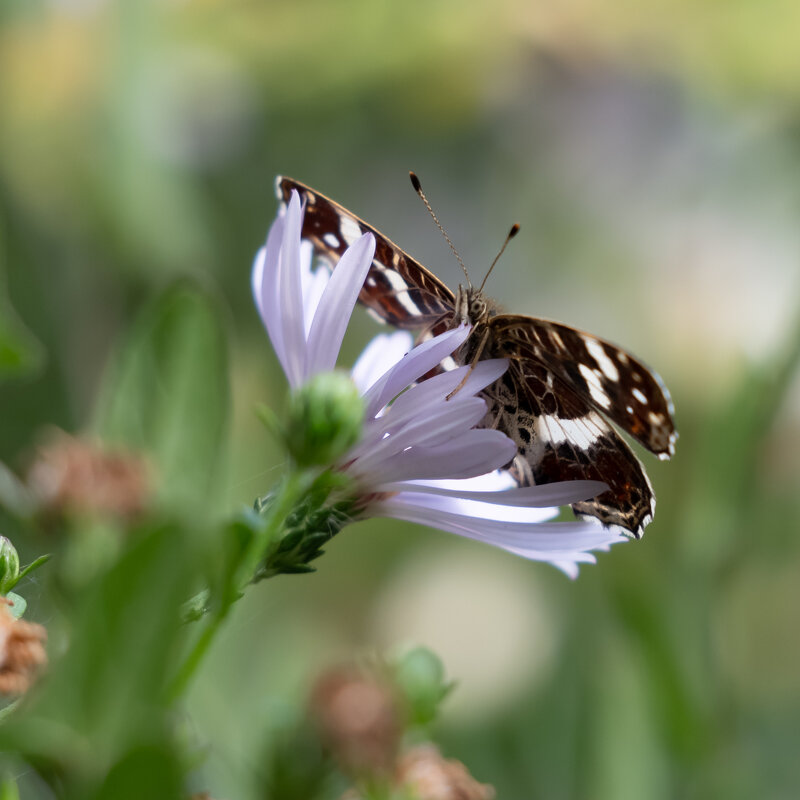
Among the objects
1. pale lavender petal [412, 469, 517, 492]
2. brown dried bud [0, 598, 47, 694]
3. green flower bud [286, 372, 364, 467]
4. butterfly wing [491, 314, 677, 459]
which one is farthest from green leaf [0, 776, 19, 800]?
butterfly wing [491, 314, 677, 459]

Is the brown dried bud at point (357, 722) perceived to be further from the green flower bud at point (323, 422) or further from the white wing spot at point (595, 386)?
the white wing spot at point (595, 386)

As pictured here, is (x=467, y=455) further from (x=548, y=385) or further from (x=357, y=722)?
(x=548, y=385)

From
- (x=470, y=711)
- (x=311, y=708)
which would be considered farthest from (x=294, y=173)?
(x=311, y=708)

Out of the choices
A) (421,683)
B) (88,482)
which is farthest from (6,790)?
A: (421,683)

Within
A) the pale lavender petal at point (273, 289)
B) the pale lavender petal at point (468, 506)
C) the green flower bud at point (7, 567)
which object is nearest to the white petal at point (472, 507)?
the pale lavender petal at point (468, 506)

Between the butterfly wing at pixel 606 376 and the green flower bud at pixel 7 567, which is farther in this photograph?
the butterfly wing at pixel 606 376

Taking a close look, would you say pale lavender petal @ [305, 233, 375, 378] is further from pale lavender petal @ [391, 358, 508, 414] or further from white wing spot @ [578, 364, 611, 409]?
white wing spot @ [578, 364, 611, 409]

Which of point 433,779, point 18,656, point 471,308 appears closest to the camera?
point 18,656
